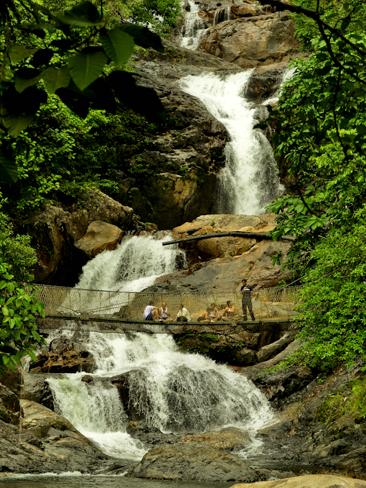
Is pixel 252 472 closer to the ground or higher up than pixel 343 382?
closer to the ground

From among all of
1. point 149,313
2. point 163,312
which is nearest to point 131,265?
point 163,312

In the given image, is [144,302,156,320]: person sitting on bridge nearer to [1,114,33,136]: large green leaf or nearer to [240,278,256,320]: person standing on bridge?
[240,278,256,320]: person standing on bridge

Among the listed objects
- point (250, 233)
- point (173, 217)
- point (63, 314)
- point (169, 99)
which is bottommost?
point (63, 314)

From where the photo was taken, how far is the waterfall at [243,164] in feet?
105

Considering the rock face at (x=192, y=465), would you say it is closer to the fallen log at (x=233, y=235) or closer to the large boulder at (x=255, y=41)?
the fallen log at (x=233, y=235)

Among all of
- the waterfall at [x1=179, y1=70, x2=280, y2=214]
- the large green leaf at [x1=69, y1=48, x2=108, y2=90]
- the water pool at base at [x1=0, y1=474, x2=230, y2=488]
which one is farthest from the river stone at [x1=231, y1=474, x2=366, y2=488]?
the waterfall at [x1=179, y1=70, x2=280, y2=214]

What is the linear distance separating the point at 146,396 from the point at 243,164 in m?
18.7

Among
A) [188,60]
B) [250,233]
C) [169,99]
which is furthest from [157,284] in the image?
[188,60]

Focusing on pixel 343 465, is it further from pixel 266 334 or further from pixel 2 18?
pixel 2 18

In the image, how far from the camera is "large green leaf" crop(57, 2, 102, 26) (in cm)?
130

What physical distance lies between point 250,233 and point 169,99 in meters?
11.3

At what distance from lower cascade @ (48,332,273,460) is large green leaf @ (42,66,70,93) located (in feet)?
44.7

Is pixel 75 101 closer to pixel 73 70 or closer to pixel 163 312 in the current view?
pixel 73 70

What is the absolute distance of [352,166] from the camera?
8.67m
